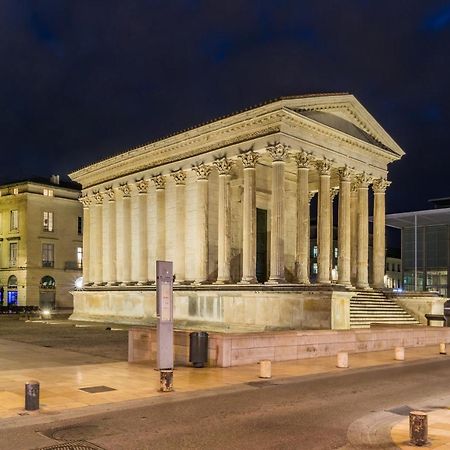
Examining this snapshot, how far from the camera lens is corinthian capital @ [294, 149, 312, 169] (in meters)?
36.3

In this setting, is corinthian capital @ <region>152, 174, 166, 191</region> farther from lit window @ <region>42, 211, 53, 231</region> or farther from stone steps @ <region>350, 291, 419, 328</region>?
lit window @ <region>42, 211, 53, 231</region>

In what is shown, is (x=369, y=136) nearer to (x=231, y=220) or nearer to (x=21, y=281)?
(x=231, y=220)

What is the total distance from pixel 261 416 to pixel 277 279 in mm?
21579

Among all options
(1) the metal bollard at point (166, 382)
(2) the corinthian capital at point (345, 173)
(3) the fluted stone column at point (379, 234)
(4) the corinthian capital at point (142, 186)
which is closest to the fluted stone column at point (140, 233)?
(4) the corinthian capital at point (142, 186)

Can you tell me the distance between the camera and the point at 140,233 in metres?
46.3

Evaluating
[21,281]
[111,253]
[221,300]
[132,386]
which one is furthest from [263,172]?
[21,281]

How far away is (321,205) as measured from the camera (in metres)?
37.7

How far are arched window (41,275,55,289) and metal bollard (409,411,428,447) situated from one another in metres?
67.0

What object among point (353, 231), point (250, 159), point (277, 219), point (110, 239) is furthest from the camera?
point (110, 239)

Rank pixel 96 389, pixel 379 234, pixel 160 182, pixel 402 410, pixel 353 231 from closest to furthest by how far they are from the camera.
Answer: pixel 402 410
pixel 96 389
pixel 379 234
pixel 353 231
pixel 160 182

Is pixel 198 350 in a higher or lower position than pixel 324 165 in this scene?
lower

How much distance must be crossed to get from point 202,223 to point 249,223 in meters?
4.65

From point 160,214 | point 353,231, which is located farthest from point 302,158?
point 160,214

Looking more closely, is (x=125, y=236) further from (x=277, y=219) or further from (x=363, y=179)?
(x=363, y=179)
